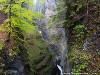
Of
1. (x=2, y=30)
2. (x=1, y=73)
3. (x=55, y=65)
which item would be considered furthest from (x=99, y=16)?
(x=1, y=73)

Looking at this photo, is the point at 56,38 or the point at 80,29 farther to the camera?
the point at 56,38

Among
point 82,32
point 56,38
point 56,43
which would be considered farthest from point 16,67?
point 56,38

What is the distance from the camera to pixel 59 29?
17.8m

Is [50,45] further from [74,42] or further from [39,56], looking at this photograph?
[74,42]

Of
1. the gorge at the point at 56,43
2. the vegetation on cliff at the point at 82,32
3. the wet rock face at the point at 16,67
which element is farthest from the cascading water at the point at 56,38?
the wet rock face at the point at 16,67

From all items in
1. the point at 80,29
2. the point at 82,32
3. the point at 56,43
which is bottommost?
the point at 56,43

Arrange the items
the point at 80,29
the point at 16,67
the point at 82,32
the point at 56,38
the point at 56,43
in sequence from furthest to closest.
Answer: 1. the point at 56,38
2. the point at 56,43
3. the point at 80,29
4. the point at 82,32
5. the point at 16,67

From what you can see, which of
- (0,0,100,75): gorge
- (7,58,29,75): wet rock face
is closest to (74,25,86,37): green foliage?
(0,0,100,75): gorge

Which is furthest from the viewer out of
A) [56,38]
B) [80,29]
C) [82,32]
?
[56,38]

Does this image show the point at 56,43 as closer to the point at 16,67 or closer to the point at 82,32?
the point at 82,32

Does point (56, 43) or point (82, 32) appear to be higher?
point (82, 32)

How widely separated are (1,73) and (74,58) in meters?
4.42

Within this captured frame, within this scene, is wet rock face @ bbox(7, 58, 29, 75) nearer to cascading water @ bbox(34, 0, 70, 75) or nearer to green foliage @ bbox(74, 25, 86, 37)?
cascading water @ bbox(34, 0, 70, 75)

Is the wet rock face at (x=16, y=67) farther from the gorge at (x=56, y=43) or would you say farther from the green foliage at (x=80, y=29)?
the green foliage at (x=80, y=29)
